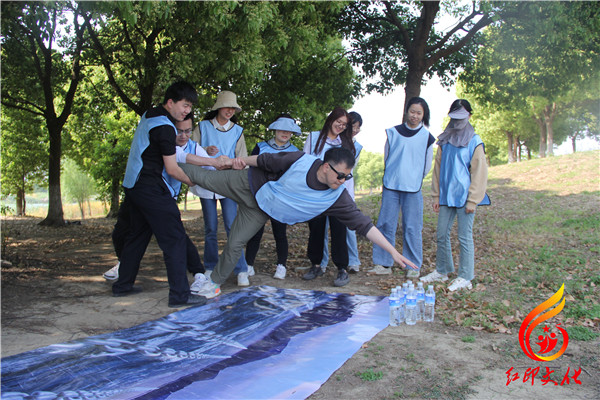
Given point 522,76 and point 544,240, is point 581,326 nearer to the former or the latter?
point 544,240

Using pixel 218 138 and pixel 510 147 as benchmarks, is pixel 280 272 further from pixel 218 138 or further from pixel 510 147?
pixel 510 147

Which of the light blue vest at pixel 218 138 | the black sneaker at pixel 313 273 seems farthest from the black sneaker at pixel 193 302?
the light blue vest at pixel 218 138

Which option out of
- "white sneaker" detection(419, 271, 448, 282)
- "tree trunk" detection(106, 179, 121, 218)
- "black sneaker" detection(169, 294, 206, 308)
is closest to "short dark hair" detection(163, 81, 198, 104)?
"black sneaker" detection(169, 294, 206, 308)

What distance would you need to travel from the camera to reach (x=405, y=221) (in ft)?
20.1

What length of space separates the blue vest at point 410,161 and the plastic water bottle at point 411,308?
6.58 ft

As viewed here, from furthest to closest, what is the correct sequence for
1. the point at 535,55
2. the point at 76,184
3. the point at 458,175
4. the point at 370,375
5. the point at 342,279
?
the point at 76,184, the point at 535,55, the point at 342,279, the point at 458,175, the point at 370,375

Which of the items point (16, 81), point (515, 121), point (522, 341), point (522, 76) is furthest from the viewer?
point (515, 121)

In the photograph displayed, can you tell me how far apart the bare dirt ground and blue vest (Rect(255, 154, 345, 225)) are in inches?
52.0

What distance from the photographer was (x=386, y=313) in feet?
15.2

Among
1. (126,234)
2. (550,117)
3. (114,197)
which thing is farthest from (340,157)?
(550,117)

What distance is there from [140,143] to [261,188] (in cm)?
127

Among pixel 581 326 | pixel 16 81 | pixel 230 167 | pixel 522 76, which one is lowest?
pixel 581 326

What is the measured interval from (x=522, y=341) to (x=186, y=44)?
22.7 feet

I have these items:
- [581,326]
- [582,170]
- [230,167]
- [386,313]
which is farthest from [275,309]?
[582,170]
